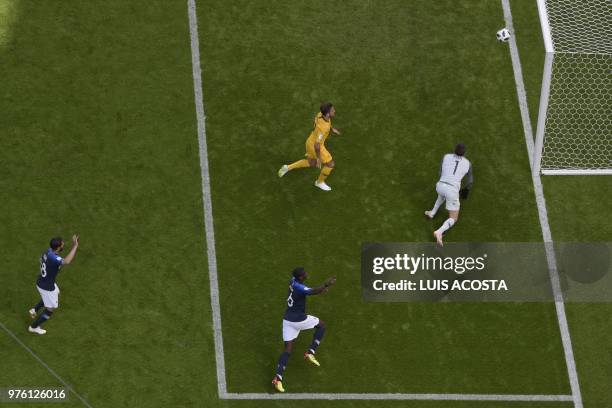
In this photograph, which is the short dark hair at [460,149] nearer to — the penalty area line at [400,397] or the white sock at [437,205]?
the white sock at [437,205]

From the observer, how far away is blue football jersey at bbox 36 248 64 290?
2347 centimetres

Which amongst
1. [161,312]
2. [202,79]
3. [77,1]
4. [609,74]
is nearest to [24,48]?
[77,1]

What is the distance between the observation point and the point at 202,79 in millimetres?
27219

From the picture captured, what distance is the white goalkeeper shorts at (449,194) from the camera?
25.1m

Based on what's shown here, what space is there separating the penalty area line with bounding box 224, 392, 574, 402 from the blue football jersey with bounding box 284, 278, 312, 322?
4.47ft

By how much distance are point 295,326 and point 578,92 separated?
7302mm

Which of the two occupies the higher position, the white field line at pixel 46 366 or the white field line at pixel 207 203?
the white field line at pixel 207 203

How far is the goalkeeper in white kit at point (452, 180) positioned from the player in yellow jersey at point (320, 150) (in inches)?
72.5

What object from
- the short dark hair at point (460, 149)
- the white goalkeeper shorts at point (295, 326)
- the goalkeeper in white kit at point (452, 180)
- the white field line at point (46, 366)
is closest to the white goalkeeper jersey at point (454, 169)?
the goalkeeper in white kit at point (452, 180)

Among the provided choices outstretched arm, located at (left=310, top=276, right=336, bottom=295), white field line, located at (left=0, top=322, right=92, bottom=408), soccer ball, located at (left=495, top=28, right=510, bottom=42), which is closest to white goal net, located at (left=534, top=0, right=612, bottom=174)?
soccer ball, located at (left=495, top=28, right=510, bottom=42)

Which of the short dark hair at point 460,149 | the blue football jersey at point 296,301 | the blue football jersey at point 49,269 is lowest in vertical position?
the blue football jersey at point 296,301

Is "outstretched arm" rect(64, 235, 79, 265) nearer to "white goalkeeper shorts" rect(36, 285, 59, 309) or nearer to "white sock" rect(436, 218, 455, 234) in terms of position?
"white goalkeeper shorts" rect(36, 285, 59, 309)

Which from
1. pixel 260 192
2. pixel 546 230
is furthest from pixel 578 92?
pixel 260 192

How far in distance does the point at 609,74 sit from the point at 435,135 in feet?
11.5
